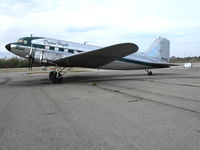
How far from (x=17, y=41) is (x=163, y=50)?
12.1 metres

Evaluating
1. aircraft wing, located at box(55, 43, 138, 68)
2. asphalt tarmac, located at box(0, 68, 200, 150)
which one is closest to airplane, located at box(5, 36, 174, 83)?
aircraft wing, located at box(55, 43, 138, 68)

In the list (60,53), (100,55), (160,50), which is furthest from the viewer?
(160,50)

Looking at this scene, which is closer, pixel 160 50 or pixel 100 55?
pixel 100 55

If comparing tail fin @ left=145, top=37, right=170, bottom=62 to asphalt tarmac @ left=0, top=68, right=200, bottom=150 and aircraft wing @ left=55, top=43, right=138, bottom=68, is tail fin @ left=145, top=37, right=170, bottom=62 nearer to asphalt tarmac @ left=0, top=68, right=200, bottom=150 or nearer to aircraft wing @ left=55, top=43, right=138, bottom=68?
aircraft wing @ left=55, top=43, right=138, bottom=68

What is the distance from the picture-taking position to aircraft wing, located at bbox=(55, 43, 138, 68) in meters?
9.04

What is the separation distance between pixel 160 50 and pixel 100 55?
7.71 m

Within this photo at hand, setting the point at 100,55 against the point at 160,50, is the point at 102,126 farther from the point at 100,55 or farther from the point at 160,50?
the point at 160,50

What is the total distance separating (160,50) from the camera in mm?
15562

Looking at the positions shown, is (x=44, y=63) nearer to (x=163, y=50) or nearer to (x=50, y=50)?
(x=50, y=50)

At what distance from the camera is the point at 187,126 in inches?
129

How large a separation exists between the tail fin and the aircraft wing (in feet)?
19.0

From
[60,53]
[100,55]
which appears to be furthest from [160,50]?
[60,53]

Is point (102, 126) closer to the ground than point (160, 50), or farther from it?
closer to the ground

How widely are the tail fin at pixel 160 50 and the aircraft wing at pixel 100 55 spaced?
579 centimetres
